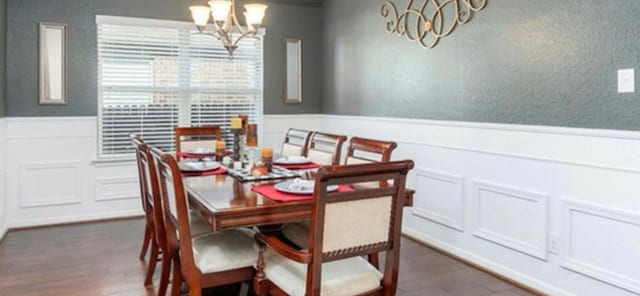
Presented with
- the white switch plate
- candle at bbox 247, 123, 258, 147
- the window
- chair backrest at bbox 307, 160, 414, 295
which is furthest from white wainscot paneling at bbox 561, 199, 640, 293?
the window

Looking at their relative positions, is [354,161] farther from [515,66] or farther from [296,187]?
[515,66]

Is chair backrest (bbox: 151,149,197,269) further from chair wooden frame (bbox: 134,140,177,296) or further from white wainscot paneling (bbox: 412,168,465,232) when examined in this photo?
white wainscot paneling (bbox: 412,168,465,232)

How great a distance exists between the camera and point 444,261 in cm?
347

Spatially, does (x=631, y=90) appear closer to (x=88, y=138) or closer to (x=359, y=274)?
(x=359, y=274)

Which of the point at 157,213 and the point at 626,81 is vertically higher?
the point at 626,81

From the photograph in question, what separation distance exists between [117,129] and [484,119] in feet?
11.3

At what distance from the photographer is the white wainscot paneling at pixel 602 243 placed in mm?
2398

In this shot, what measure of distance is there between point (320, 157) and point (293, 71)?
2389mm

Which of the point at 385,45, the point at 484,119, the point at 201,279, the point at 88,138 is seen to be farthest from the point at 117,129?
the point at 484,119

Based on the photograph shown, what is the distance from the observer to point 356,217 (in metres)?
1.79

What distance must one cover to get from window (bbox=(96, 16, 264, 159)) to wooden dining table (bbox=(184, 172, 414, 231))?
108 inches

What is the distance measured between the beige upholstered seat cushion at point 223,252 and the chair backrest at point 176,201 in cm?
9

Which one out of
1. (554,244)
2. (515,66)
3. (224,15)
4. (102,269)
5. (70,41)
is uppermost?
(70,41)

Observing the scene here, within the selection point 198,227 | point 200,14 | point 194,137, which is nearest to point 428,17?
point 200,14
